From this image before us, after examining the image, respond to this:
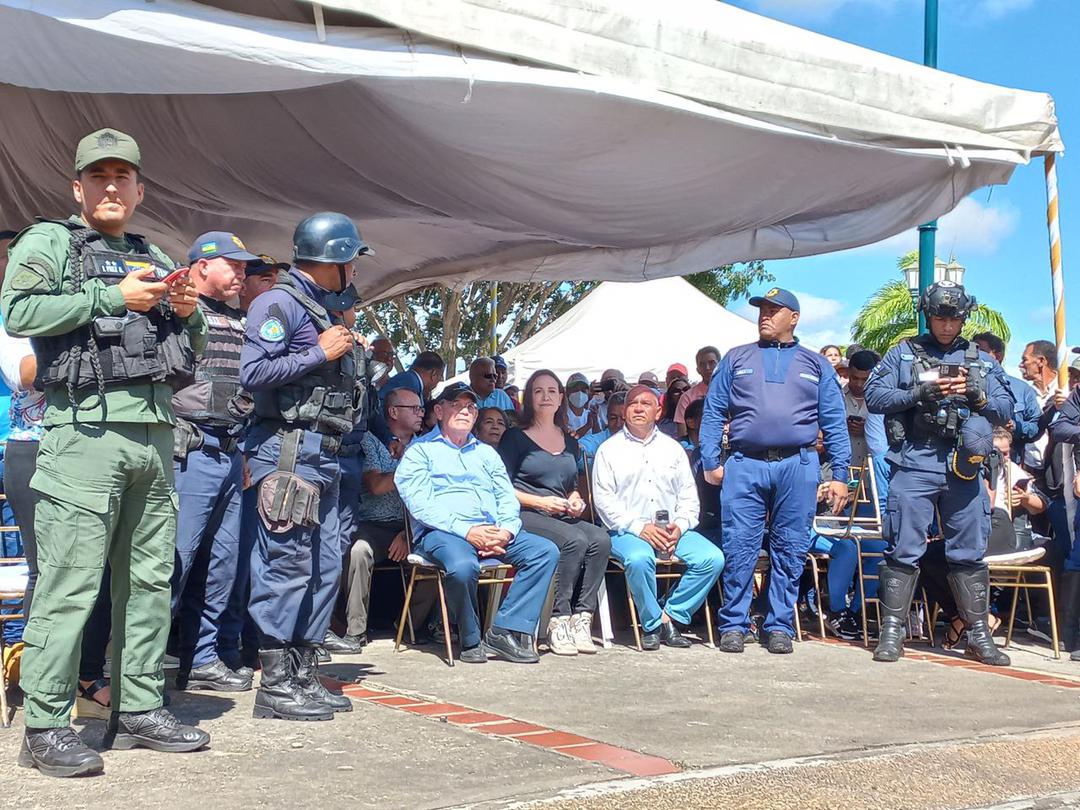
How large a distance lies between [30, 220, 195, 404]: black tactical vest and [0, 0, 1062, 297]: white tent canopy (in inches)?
47.9

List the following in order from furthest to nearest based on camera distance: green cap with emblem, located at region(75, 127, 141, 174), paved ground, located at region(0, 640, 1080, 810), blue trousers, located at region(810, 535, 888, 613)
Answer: blue trousers, located at region(810, 535, 888, 613) < green cap with emblem, located at region(75, 127, 141, 174) < paved ground, located at region(0, 640, 1080, 810)

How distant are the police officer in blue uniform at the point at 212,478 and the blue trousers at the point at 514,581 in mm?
1187

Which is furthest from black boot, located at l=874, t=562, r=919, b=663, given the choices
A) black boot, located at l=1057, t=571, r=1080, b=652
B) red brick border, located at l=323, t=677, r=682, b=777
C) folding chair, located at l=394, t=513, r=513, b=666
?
red brick border, located at l=323, t=677, r=682, b=777

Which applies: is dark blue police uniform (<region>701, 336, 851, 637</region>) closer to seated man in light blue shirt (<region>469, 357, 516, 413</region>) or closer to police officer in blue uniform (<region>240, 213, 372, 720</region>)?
seated man in light blue shirt (<region>469, 357, 516, 413</region>)

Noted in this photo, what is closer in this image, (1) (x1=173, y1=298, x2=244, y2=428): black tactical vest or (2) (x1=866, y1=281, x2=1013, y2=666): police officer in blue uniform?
(1) (x1=173, y1=298, x2=244, y2=428): black tactical vest

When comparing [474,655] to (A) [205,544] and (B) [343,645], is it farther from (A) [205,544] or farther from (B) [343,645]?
(A) [205,544]

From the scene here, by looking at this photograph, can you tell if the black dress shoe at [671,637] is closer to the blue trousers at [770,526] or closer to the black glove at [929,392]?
the blue trousers at [770,526]

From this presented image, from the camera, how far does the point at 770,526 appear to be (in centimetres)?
703

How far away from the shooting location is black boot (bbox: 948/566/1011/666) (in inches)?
266

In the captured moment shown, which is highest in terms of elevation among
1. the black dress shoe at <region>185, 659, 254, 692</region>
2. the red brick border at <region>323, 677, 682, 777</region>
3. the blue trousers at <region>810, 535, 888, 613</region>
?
the blue trousers at <region>810, 535, 888, 613</region>

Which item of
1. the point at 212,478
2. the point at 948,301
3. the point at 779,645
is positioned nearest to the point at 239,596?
the point at 212,478

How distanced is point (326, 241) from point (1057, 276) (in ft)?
14.7

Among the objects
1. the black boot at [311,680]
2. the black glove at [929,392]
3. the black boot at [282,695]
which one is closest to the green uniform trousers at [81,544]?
the black boot at [282,695]

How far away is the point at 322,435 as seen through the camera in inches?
188
